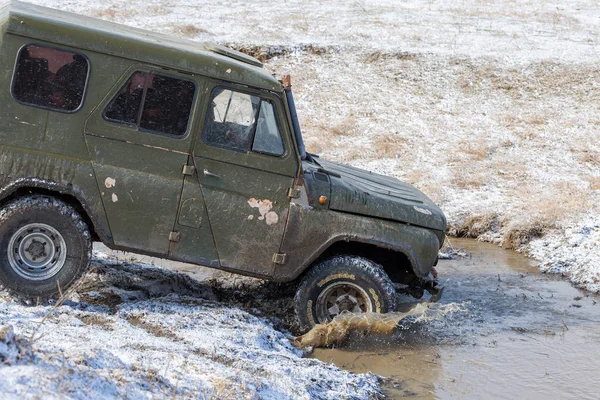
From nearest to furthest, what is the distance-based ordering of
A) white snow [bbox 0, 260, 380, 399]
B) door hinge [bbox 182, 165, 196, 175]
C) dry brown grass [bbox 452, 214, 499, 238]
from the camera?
white snow [bbox 0, 260, 380, 399] → door hinge [bbox 182, 165, 196, 175] → dry brown grass [bbox 452, 214, 499, 238]

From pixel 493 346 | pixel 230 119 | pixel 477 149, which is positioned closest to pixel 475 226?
pixel 477 149

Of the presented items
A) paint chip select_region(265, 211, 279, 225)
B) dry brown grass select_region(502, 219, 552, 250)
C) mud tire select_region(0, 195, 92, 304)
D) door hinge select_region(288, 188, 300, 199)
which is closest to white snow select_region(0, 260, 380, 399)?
mud tire select_region(0, 195, 92, 304)

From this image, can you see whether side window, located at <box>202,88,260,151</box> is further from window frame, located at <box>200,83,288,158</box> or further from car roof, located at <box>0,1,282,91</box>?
car roof, located at <box>0,1,282,91</box>

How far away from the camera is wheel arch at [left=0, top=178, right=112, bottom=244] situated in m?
6.16

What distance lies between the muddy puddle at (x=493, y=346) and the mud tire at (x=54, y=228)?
2.25 m

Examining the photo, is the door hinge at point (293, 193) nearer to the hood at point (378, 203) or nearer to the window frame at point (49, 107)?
the hood at point (378, 203)

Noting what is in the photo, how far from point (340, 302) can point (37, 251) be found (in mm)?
2746

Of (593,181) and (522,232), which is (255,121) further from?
(593,181)

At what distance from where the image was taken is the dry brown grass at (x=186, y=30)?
1931 cm

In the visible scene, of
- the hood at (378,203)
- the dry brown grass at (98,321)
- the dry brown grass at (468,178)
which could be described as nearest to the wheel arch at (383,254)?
the hood at (378,203)

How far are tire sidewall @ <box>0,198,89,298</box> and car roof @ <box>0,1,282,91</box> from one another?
1.38m

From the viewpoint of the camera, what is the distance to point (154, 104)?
20.9 ft

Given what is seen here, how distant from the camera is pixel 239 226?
21.4 ft

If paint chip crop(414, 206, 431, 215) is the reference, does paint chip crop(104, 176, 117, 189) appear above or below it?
below
